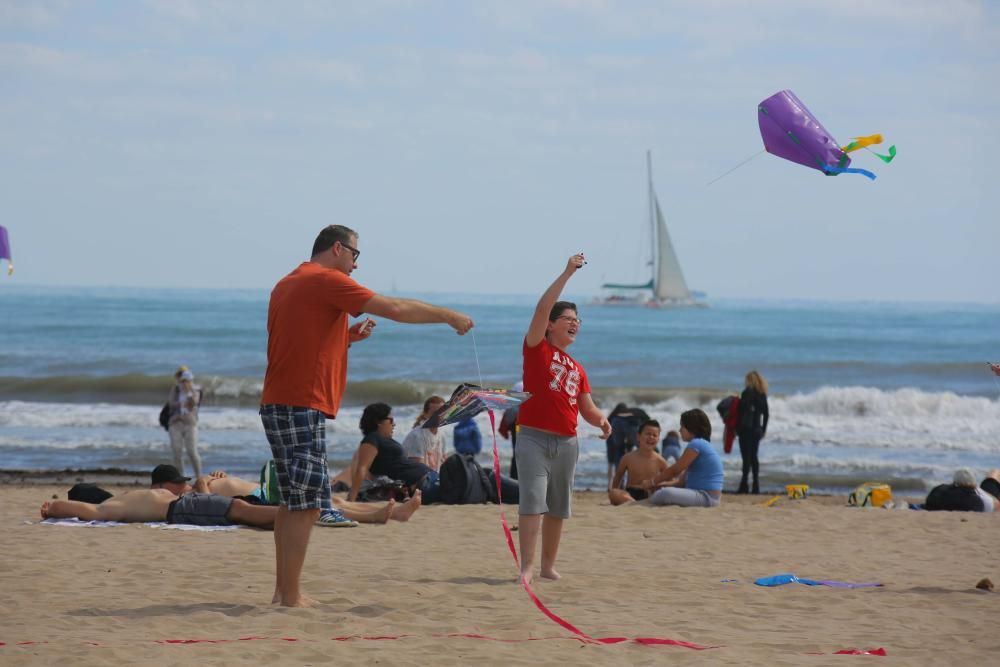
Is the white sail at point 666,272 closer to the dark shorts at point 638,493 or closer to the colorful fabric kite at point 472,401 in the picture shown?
the dark shorts at point 638,493

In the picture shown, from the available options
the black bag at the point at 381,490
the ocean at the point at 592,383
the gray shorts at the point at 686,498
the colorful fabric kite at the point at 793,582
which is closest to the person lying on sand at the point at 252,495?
the black bag at the point at 381,490

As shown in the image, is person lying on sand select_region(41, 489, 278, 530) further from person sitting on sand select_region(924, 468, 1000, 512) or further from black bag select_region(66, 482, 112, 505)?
person sitting on sand select_region(924, 468, 1000, 512)

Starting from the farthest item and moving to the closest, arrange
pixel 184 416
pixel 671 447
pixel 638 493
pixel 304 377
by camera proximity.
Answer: pixel 184 416
pixel 671 447
pixel 638 493
pixel 304 377

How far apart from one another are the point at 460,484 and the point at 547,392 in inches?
167

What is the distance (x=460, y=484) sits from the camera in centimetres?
982

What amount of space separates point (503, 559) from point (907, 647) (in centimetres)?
288

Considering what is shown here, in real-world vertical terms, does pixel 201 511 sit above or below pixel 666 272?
below

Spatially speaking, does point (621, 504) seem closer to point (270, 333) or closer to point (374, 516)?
point (374, 516)

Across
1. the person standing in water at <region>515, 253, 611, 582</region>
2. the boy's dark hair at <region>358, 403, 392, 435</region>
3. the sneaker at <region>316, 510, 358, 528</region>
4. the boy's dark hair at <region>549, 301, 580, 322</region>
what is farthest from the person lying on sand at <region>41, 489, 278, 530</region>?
the boy's dark hair at <region>549, 301, 580, 322</region>

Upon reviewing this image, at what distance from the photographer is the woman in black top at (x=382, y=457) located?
923 cm

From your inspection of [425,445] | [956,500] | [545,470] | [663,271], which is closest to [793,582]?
[545,470]

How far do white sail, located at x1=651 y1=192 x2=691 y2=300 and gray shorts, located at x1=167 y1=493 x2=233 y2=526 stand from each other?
51155mm

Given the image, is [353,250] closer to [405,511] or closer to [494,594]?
[494,594]

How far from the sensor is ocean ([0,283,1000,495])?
51.0 feet
